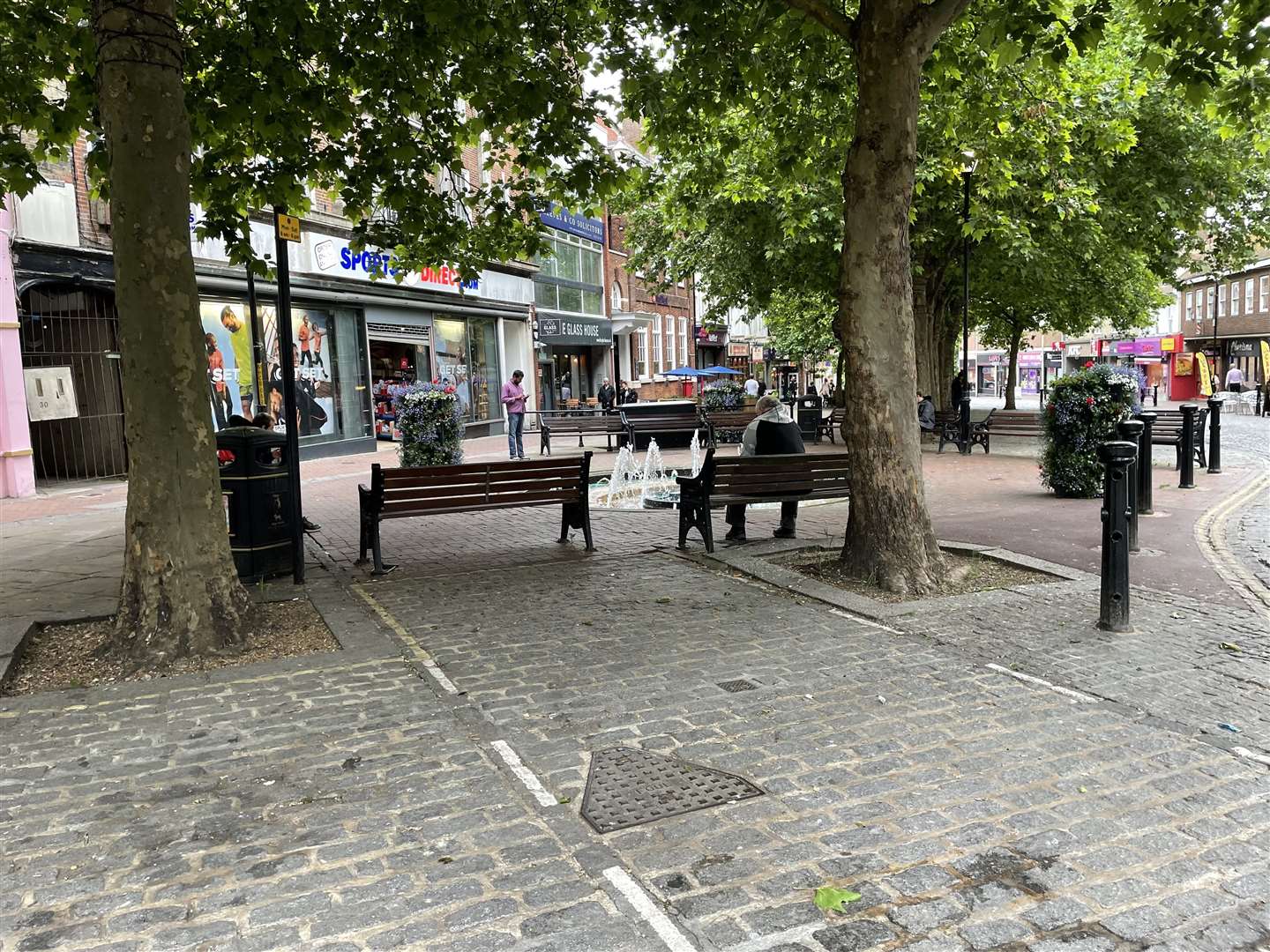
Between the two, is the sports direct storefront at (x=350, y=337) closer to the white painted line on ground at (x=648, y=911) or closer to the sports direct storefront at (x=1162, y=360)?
the white painted line on ground at (x=648, y=911)

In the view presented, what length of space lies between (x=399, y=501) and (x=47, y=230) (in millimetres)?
10053

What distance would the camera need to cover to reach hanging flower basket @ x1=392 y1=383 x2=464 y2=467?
13281 mm

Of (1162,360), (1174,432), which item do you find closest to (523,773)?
(1174,432)

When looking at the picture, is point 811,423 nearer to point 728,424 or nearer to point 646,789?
point 728,424

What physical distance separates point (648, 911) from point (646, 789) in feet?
2.75

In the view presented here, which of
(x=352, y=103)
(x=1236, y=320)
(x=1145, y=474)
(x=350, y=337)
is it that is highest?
(x=1236, y=320)

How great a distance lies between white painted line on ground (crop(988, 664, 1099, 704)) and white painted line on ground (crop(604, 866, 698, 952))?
270 centimetres

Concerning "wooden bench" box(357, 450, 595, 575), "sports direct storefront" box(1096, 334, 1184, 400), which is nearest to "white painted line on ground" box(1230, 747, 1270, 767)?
"wooden bench" box(357, 450, 595, 575)

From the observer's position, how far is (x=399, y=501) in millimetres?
7836

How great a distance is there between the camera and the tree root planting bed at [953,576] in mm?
6578

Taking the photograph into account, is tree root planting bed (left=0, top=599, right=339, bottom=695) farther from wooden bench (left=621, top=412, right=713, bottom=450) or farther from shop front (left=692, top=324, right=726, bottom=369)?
shop front (left=692, top=324, right=726, bottom=369)

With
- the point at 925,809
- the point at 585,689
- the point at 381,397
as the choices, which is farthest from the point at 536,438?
the point at 925,809

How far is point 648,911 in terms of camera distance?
8.98ft

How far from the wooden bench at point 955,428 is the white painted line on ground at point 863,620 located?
13.8 meters
